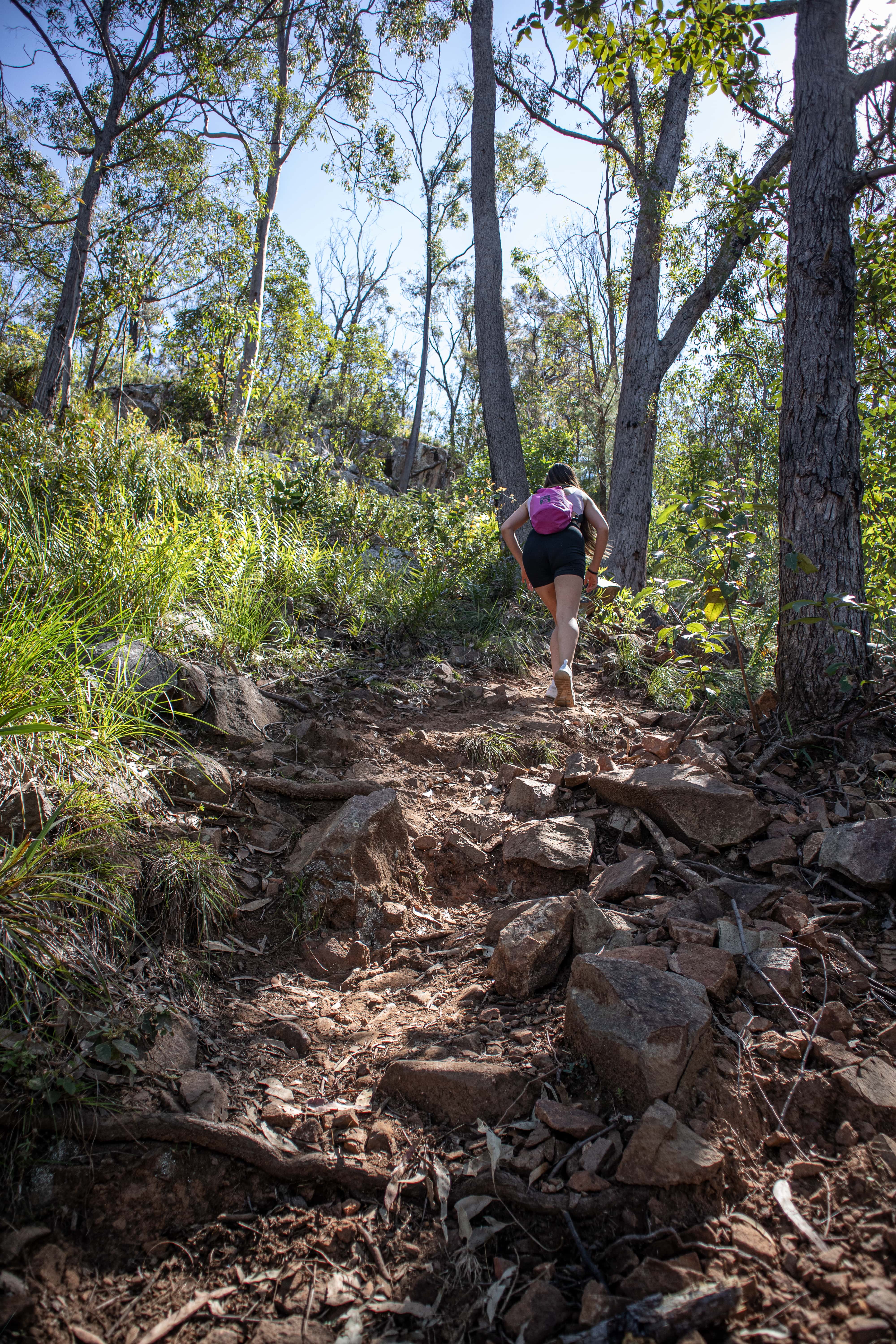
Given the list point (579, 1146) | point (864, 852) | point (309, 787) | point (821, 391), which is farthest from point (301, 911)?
point (821, 391)

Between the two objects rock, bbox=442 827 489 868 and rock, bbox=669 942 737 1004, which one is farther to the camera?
rock, bbox=442 827 489 868

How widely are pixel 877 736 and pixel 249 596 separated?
11.1 ft

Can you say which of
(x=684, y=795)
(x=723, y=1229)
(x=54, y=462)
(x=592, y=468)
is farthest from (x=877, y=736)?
(x=592, y=468)

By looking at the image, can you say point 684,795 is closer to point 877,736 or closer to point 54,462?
point 877,736

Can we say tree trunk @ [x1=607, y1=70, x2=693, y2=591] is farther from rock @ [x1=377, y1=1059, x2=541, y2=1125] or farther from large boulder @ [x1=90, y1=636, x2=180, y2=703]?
rock @ [x1=377, y1=1059, x2=541, y2=1125]

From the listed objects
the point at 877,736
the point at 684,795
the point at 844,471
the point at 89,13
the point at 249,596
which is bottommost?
the point at 684,795

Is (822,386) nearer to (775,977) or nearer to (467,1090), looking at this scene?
(775,977)

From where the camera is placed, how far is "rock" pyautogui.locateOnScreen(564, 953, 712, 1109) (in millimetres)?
1561

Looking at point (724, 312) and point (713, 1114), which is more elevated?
point (724, 312)

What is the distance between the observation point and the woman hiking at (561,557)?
4.25 metres

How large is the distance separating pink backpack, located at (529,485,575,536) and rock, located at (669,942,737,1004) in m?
2.96

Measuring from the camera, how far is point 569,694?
13.6 feet

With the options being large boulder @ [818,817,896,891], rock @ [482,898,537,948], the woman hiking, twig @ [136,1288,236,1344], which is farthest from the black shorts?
twig @ [136,1288,236,1344]

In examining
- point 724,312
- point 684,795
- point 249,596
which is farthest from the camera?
point 724,312
